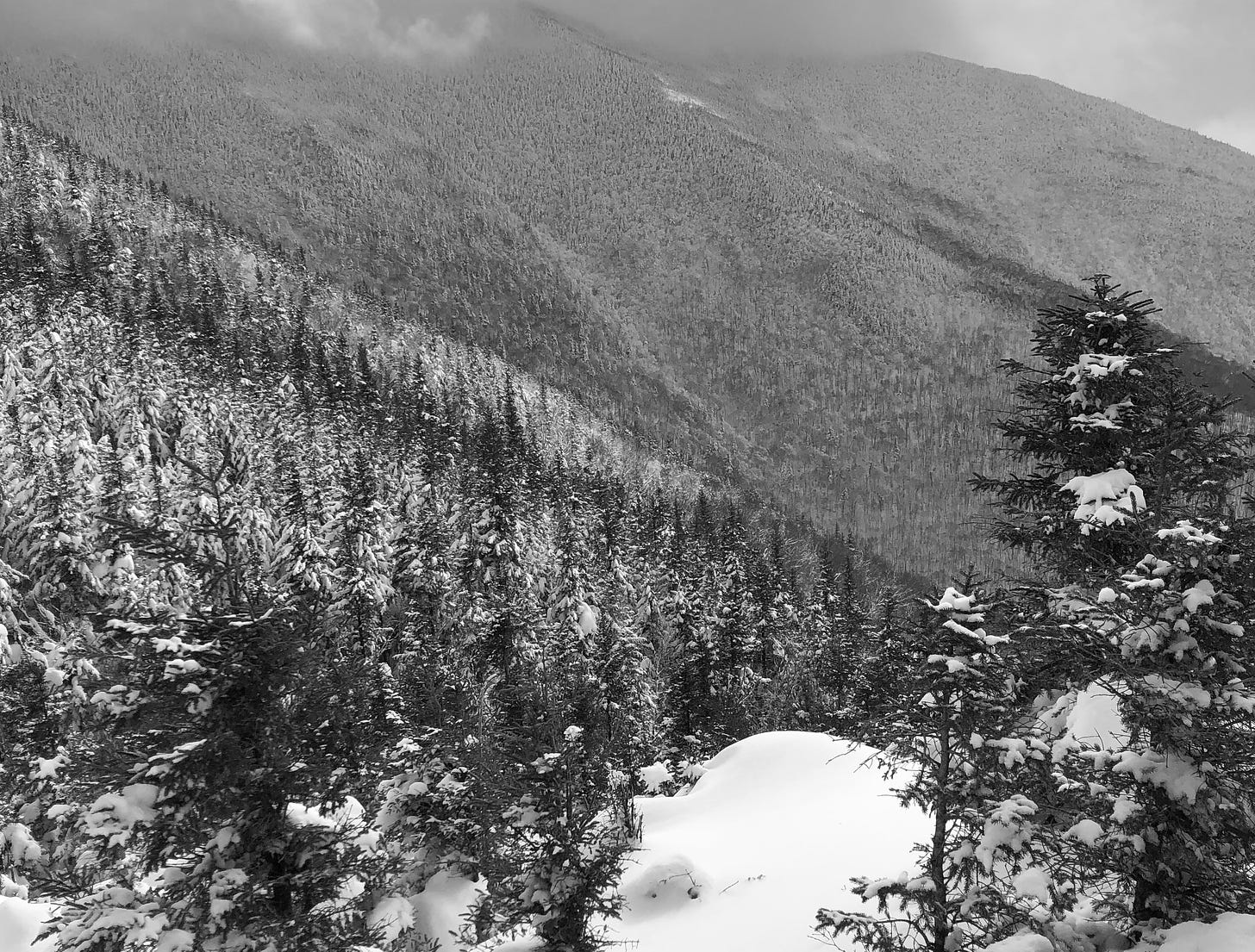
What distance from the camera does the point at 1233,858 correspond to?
6.96m

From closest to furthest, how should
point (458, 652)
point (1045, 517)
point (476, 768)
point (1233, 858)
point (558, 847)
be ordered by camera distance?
1. point (1233, 858)
2. point (558, 847)
3. point (1045, 517)
4. point (476, 768)
5. point (458, 652)

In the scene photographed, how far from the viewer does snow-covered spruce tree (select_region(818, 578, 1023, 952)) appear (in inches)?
297

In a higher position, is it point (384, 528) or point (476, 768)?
point (476, 768)

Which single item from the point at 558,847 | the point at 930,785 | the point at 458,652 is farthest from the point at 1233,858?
the point at 458,652

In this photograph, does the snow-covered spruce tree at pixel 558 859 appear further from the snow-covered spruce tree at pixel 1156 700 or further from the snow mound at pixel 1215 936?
the snow mound at pixel 1215 936

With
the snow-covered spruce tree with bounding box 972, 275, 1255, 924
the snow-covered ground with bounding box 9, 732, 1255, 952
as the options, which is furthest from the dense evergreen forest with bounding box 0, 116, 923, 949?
the snow-covered spruce tree with bounding box 972, 275, 1255, 924

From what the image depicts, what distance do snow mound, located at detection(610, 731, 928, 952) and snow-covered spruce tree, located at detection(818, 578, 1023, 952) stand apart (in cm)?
318

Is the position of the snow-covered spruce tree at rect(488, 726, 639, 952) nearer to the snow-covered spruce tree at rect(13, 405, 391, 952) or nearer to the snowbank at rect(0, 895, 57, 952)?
the snow-covered spruce tree at rect(13, 405, 391, 952)

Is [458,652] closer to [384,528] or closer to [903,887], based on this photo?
[384,528]

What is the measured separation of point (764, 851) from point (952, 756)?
33.6ft

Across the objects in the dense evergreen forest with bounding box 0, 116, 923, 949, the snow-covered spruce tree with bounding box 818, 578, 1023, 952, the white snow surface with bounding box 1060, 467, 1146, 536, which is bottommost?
the dense evergreen forest with bounding box 0, 116, 923, 949

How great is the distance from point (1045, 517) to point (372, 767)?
35.1 feet

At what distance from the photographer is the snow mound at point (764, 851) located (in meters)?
13.8

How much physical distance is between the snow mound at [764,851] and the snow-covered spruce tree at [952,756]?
318 centimetres
